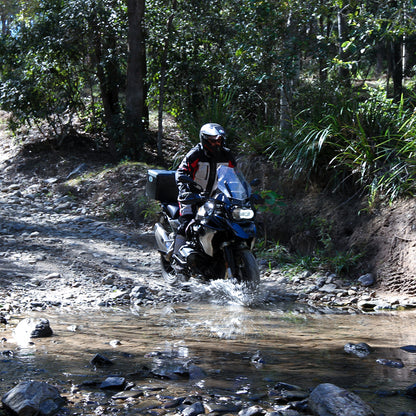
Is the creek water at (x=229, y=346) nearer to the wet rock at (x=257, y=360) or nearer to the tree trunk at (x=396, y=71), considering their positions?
the wet rock at (x=257, y=360)

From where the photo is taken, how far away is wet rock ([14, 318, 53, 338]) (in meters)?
4.56

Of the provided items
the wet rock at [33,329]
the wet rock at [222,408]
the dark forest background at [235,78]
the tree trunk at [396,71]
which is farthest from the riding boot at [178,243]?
the tree trunk at [396,71]

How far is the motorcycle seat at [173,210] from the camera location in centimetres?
688

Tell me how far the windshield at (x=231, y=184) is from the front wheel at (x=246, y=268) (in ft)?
2.01

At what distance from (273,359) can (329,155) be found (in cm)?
483

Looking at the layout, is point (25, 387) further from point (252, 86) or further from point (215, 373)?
point (252, 86)

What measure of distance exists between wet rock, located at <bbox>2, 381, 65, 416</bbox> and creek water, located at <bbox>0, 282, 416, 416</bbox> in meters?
0.25

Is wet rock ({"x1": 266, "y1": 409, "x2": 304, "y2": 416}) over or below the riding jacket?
below

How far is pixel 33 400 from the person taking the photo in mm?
2943

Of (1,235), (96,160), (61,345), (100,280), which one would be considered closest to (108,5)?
(96,160)

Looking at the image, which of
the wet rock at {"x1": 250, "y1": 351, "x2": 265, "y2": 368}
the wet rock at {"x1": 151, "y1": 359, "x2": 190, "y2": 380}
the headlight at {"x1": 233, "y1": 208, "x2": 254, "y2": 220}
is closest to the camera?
the wet rock at {"x1": 151, "y1": 359, "x2": 190, "y2": 380}

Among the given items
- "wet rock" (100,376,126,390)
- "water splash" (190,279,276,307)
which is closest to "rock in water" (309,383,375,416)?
"wet rock" (100,376,126,390)

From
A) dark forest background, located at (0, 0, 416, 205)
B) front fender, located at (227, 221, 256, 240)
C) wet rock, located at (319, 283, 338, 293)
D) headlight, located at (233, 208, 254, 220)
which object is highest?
dark forest background, located at (0, 0, 416, 205)

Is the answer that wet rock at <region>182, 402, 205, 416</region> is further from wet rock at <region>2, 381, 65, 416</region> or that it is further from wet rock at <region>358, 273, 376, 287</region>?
wet rock at <region>358, 273, 376, 287</region>
